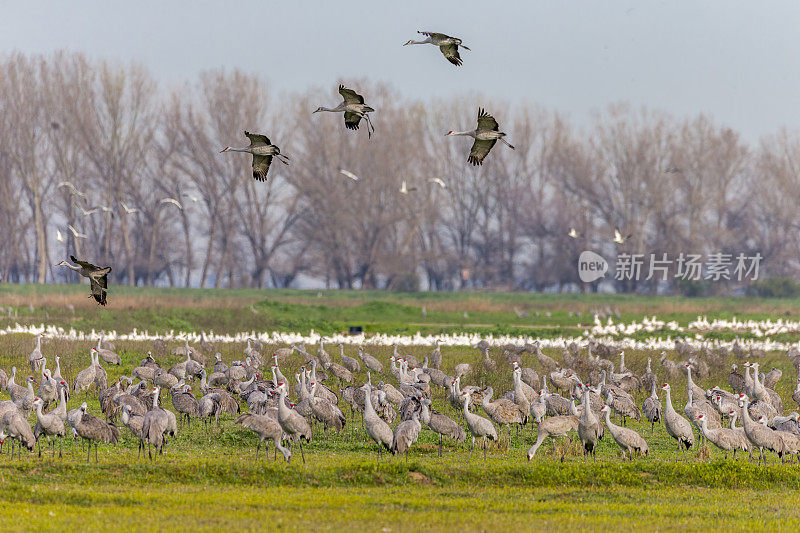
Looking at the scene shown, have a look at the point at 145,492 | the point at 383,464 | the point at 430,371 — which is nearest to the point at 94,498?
the point at 145,492

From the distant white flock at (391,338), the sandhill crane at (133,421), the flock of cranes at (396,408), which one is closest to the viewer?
the flock of cranes at (396,408)

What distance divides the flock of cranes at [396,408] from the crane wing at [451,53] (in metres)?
6.23

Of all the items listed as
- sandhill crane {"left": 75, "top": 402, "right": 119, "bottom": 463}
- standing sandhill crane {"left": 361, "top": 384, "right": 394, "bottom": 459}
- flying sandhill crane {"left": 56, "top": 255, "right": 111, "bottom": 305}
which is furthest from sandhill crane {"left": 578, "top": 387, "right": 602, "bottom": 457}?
flying sandhill crane {"left": 56, "top": 255, "right": 111, "bottom": 305}

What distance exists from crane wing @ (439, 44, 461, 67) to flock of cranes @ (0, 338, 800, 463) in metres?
6.23

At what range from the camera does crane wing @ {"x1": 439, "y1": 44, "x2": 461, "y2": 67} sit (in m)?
17.0

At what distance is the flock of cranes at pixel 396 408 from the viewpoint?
732 inches

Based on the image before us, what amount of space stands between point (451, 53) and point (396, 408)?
33.2 ft

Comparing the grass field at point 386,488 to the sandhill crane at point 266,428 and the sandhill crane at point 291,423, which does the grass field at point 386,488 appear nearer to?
the sandhill crane at point 266,428

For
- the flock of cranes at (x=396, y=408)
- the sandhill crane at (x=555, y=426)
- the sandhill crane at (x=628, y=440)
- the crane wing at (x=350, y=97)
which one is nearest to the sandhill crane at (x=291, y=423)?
the flock of cranes at (x=396, y=408)

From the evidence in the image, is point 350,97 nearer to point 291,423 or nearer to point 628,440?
point 291,423

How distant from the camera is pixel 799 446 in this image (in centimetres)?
1897

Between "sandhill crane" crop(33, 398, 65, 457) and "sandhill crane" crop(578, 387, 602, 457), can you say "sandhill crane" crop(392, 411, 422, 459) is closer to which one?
"sandhill crane" crop(578, 387, 602, 457)

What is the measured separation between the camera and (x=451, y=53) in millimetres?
17156

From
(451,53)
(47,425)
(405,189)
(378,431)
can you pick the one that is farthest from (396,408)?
(405,189)
